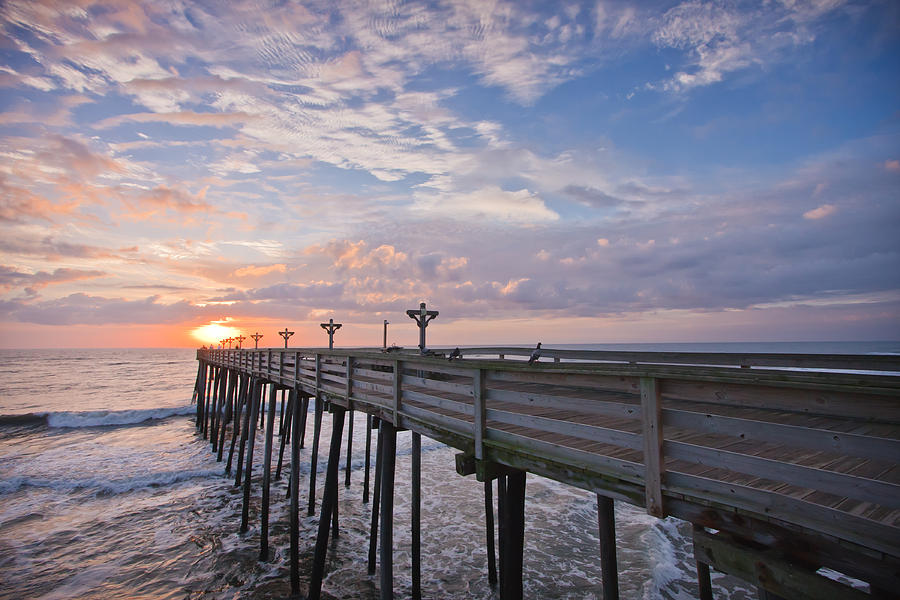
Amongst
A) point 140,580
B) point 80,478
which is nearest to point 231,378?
point 80,478

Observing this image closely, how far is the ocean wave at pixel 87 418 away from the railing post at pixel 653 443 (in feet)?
129

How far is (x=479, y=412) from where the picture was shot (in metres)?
5.02

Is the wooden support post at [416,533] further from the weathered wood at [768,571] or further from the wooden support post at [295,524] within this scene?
the weathered wood at [768,571]

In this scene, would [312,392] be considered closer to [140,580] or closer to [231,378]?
[140,580]

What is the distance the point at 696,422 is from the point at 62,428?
134 feet

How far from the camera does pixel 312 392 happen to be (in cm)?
1087

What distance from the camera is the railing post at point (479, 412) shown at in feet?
16.4

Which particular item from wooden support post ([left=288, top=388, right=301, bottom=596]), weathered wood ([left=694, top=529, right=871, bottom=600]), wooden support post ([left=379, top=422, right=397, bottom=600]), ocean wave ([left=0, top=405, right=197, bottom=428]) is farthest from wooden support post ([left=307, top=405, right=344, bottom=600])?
ocean wave ([left=0, top=405, right=197, bottom=428])

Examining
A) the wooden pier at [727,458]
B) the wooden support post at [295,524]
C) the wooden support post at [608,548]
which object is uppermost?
the wooden pier at [727,458]

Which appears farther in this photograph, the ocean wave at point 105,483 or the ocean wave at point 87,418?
the ocean wave at point 87,418

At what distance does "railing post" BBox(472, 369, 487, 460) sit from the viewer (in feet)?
16.4

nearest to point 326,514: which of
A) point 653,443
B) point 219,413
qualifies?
point 653,443

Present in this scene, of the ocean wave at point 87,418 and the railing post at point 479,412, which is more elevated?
the railing post at point 479,412

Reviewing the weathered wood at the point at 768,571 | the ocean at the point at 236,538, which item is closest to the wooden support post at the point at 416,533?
the ocean at the point at 236,538
